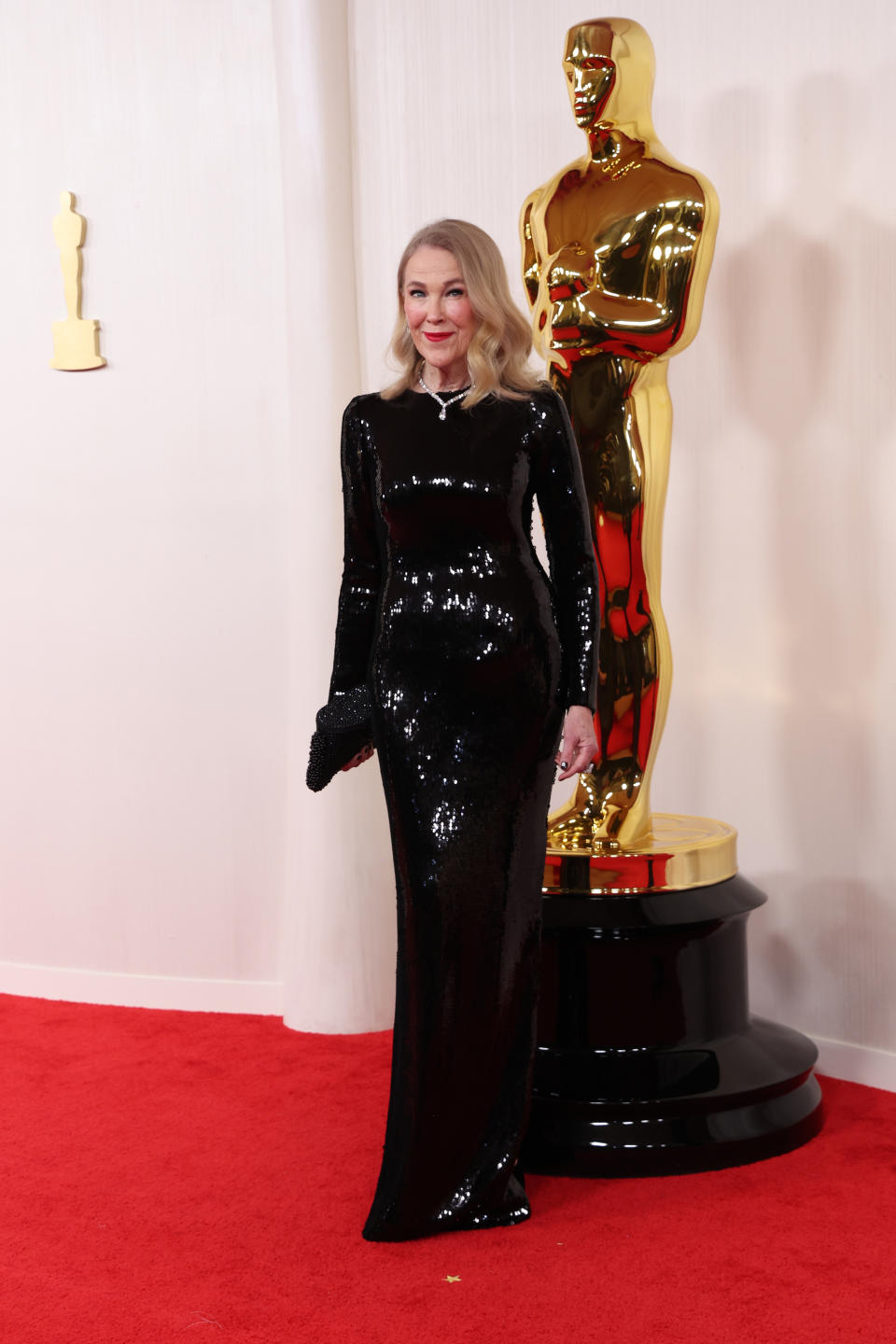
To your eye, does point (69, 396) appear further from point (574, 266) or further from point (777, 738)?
point (777, 738)

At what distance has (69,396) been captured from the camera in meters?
4.16

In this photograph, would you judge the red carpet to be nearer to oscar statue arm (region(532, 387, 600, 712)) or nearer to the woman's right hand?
the woman's right hand

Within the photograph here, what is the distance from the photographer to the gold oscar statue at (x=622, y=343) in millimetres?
2818

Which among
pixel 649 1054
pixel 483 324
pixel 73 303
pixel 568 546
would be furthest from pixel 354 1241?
pixel 73 303

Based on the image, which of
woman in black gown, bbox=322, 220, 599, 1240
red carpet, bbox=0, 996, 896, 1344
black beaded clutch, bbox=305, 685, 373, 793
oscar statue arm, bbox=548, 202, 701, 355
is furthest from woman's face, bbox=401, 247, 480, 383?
red carpet, bbox=0, 996, 896, 1344

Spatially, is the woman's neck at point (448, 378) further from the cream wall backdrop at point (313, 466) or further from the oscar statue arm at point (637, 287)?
the cream wall backdrop at point (313, 466)

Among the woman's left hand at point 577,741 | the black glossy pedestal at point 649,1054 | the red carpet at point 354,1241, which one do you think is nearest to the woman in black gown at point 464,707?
the woman's left hand at point 577,741

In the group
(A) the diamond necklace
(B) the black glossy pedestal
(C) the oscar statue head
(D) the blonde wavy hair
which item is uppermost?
(C) the oscar statue head

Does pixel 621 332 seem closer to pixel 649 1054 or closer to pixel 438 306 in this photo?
pixel 438 306

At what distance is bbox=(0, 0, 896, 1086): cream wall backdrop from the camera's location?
10.9 feet

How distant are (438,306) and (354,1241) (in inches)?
62.6

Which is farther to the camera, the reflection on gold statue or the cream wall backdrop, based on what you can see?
the cream wall backdrop

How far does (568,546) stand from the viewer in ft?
8.20

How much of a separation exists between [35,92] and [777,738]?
9.17 feet
